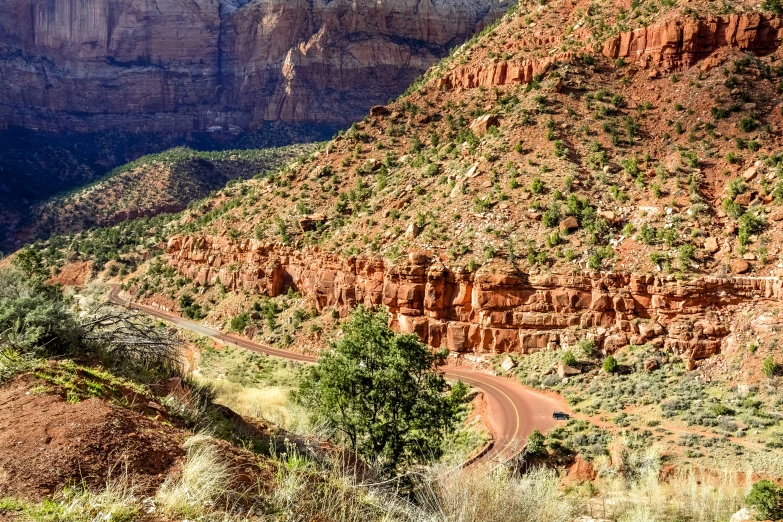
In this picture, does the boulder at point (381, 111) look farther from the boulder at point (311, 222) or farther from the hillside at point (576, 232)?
the boulder at point (311, 222)

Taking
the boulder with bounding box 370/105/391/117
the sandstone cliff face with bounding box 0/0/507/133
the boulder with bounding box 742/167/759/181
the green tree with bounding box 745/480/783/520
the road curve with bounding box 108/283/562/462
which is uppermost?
the sandstone cliff face with bounding box 0/0/507/133

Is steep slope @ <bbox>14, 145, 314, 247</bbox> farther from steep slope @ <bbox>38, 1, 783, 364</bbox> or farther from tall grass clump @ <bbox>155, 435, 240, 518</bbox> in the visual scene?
tall grass clump @ <bbox>155, 435, 240, 518</bbox>

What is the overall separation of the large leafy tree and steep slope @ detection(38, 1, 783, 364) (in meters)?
17.9

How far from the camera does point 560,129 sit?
42.0 m

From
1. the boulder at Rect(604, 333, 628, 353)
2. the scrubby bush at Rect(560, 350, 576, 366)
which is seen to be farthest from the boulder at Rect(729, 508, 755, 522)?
the boulder at Rect(604, 333, 628, 353)

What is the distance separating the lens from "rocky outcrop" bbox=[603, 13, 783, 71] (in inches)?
1638

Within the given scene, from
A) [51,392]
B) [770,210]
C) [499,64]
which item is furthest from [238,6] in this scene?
[51,392]

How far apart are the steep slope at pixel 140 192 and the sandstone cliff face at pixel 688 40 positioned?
203 ft

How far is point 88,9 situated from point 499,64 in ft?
521

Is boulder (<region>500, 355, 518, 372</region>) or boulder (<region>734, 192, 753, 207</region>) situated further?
boulder (<region>500, 355, 518, 372</region>)

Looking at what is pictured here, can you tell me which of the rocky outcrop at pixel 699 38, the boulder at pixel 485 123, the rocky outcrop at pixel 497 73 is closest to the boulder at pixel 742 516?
the boulder at pixel 485 123

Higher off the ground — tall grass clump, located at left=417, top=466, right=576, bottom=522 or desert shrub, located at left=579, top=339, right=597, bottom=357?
tall grass clump, located at left=417, top=466, right=576, bottom=522

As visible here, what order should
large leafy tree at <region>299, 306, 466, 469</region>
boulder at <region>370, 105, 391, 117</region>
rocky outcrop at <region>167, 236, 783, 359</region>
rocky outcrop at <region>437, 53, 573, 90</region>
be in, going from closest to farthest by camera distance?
large leafy tree at <region>299, 306, 466, 469</region>
rocky outcrop at <region>167, 236, 783, 359</region>
rocky outcrop at <region>437, 53, 573, 90</region>
boulder at <region>370, 105, 391, 117</region>

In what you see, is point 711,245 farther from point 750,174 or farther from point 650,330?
point 750,174
